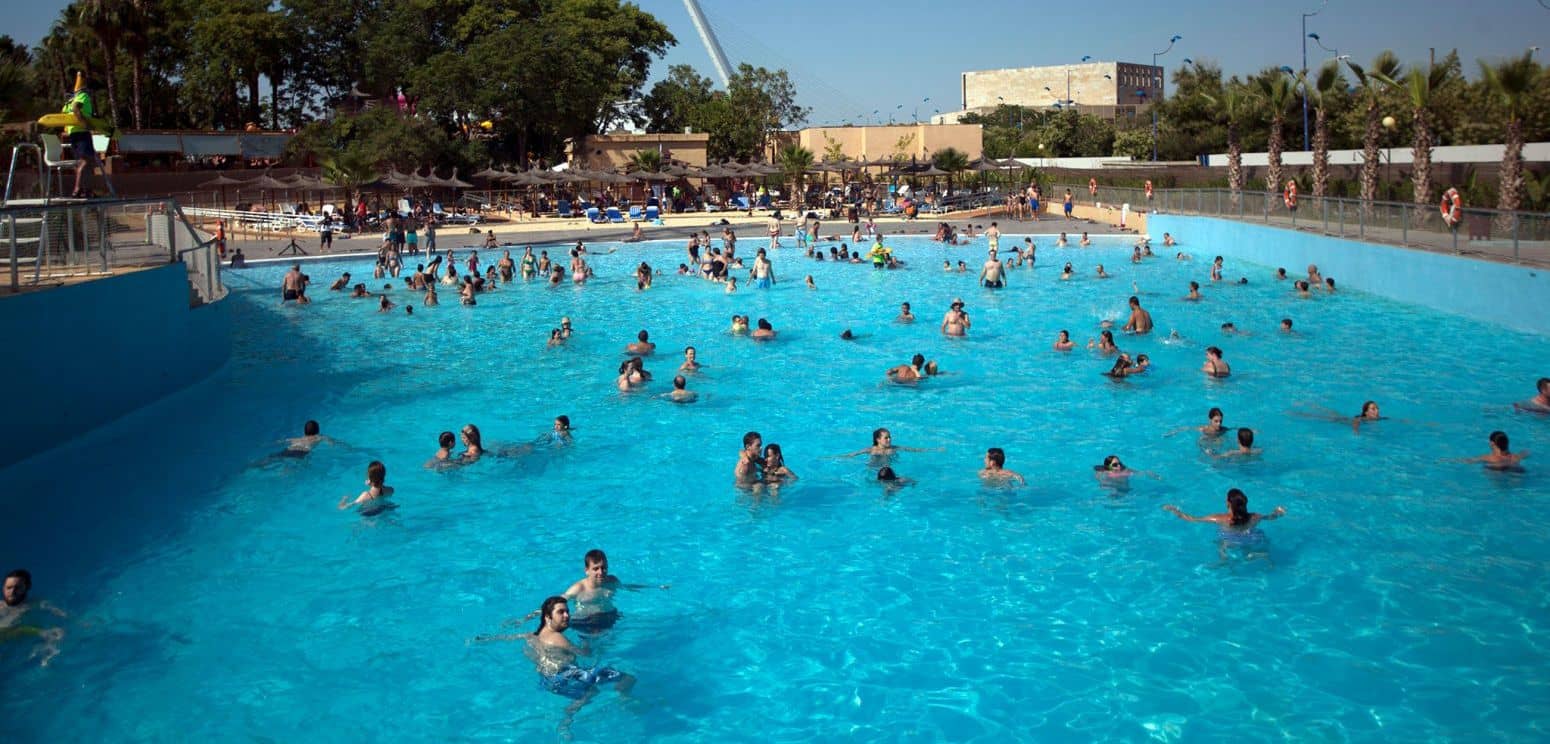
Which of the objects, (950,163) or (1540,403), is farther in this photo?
(950,163)

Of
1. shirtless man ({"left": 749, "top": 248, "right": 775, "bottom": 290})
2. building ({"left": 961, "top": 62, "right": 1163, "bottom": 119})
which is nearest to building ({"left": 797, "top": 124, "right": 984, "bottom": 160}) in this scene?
shirtless man ({"left": 749, "top": 248, "right": 775, "bottom": 290})

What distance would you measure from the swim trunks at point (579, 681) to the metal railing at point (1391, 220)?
18.4m

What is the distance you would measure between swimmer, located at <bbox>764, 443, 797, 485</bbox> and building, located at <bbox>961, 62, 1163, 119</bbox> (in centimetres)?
15156

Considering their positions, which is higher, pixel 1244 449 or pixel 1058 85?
pixel 1058 85

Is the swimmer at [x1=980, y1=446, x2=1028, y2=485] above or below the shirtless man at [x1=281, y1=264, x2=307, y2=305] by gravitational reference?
below

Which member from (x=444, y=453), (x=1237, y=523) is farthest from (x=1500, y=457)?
(x=444, y=453)

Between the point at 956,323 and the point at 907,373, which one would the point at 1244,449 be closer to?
the point at 907,373

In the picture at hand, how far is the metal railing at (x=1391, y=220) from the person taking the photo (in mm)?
20031

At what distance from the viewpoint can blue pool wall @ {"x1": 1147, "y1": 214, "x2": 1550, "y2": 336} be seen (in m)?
19.8

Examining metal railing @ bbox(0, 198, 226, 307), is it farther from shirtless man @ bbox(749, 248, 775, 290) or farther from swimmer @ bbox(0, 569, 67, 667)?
shirtless man @ bbox(749, 248, 775, 290)

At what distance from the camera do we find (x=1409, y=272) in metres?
23.5

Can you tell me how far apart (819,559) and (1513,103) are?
19874mm

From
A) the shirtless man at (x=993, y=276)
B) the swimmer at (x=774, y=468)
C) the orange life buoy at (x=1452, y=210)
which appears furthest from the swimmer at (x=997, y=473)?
the shirtless man at (x=993, y=276)

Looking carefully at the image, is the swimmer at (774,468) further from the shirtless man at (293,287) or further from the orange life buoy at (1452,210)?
the shirtless man at (293,287)
